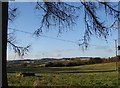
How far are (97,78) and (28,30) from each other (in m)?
1.57

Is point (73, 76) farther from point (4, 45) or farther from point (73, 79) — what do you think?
point (4, 45)

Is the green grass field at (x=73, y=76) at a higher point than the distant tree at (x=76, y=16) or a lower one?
lower

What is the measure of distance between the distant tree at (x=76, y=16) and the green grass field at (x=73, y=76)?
0.41 meters

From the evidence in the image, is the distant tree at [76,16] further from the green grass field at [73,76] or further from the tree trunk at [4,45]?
the green grass field at [73,76]

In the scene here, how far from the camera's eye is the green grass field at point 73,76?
245 inches

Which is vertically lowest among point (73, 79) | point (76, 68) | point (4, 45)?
point (73, 79)

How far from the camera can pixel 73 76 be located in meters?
6.25

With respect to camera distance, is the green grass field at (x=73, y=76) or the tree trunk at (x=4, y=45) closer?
the green grass field at (x=73, y=76)

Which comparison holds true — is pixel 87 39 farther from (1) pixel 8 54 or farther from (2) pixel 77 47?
(1) pixel 8 54

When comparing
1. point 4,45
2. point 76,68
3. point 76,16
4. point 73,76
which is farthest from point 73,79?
point 4,45

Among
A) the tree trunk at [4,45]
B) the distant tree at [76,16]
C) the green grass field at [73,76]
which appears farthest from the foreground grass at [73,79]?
the distant tree at [76,16]

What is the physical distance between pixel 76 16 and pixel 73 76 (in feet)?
3.68

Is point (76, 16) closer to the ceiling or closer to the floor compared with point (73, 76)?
closer to the ceiling

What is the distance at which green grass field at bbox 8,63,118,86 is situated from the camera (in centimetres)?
622
